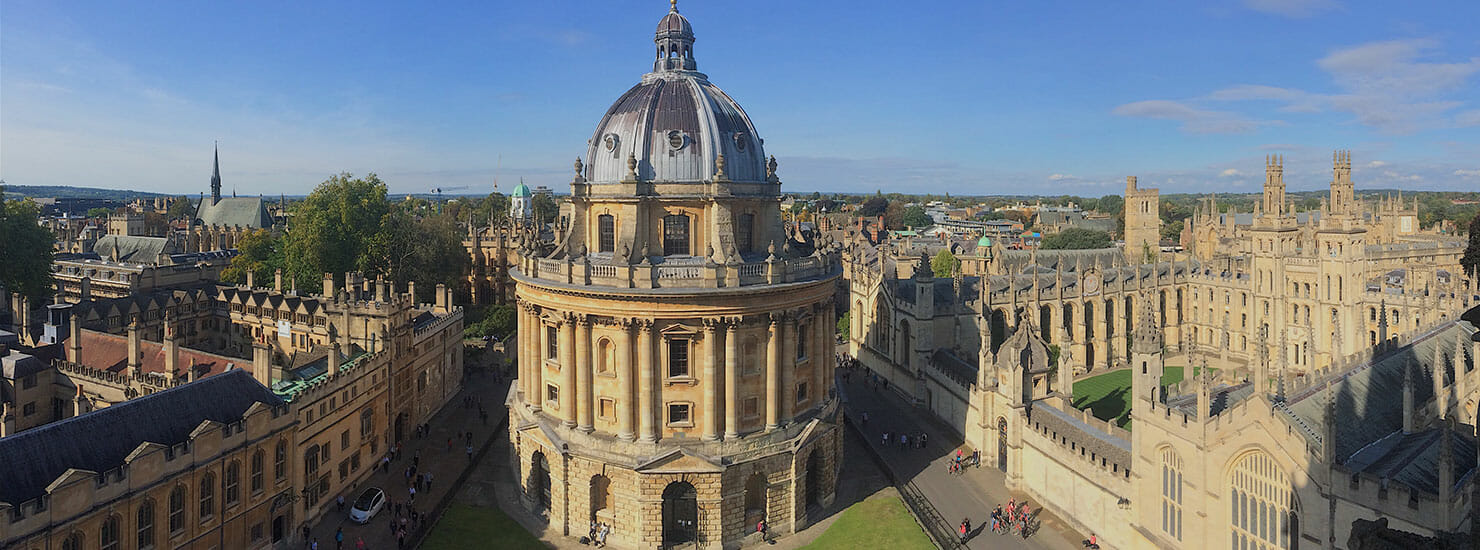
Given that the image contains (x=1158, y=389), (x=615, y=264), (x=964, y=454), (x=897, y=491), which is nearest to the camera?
(x=1158, y=389)

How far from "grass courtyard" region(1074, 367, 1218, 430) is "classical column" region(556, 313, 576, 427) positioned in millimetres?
29603

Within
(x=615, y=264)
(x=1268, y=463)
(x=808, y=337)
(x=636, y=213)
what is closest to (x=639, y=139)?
(x=636, y=213)

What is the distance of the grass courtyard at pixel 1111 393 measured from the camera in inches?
1971

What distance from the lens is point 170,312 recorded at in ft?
180

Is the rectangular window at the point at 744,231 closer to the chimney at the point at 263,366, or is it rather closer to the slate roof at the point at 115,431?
the slate roof at the point at 115,431

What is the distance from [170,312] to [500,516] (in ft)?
111

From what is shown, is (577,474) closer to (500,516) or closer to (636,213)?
(500,516)

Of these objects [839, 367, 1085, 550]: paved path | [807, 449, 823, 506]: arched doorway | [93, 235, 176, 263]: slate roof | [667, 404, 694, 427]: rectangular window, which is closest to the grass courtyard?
[839, 367, 1085, 550]: paved path

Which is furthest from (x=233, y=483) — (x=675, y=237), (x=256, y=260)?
(x=256, y=260)

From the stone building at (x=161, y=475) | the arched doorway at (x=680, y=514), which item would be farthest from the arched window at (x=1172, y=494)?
the stone building at (x=161, y=475)

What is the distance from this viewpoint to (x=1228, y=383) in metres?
39.8

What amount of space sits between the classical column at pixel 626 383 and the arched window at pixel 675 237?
4355 mm

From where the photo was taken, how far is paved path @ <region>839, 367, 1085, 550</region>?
34000 millimetres

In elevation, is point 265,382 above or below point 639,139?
below
